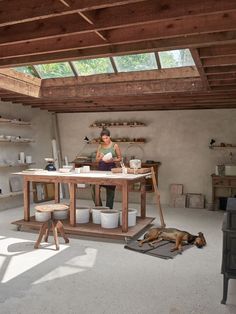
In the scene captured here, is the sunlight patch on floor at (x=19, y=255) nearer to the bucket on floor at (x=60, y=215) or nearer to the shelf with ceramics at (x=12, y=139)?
the bucket on floor at (x=60, y=215)

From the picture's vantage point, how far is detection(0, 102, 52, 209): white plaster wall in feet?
24.1

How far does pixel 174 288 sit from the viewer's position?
10.5ft

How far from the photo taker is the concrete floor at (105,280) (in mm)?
2814

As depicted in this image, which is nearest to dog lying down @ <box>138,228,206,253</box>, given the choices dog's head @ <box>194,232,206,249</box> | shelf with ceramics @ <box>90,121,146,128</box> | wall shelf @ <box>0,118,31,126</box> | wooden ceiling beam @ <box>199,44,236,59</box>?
dog's head @ <box>194,232,206,249</box>

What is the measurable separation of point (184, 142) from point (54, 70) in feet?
11.6

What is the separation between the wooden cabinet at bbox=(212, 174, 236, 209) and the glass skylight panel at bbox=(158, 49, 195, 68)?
109 inches

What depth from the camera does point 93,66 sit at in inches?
246

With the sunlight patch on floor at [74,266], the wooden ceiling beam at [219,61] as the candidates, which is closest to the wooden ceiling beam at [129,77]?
the wooden ceiling beam at [219,61]

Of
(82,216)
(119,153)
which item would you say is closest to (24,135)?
(119,153)

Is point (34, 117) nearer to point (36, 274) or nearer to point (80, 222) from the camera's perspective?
point (80, 222)

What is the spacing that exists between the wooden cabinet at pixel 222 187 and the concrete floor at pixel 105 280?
256cm

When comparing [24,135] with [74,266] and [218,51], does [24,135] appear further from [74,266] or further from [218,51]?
[218,51]

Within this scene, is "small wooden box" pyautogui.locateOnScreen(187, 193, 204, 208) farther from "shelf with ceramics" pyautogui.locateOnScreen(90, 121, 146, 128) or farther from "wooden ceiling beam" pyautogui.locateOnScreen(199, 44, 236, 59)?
"wooden ceiling beam" pyautogui.locateOnScreen(199, 44, 236, 59)

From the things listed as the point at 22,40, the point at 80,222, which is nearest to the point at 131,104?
the point at 80,222
